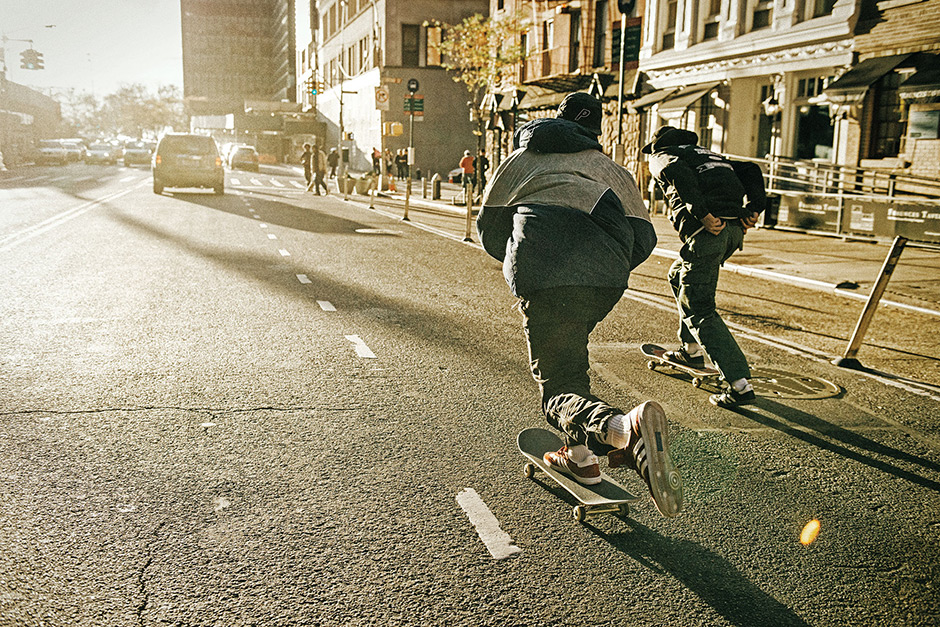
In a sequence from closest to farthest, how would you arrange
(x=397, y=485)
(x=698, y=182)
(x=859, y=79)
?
(x=397, y=485), (x=698, y=182), (x=859, y=79)

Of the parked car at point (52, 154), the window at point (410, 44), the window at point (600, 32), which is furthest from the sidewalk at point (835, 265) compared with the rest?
the parked car at point (52, 154)

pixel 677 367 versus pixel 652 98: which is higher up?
pixel 652 98

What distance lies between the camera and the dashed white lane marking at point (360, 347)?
6.97m

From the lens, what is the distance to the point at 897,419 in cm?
562

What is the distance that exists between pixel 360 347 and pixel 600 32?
27.0 metres

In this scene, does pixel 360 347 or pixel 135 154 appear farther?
pixel 135 154

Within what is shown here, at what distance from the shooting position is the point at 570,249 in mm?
3844

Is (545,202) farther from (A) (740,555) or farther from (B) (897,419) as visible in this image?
(B) (897,419)

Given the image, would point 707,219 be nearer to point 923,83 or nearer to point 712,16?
point 923,83

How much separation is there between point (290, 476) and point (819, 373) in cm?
453

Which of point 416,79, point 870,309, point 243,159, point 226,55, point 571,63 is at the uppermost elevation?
point 226,55

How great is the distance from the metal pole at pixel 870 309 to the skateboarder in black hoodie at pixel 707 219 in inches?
67.8

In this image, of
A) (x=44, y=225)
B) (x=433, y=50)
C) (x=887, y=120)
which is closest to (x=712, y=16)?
(x=887, y=120)

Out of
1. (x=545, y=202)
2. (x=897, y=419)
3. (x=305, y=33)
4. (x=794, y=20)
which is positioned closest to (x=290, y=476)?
(x=545, y=202)
